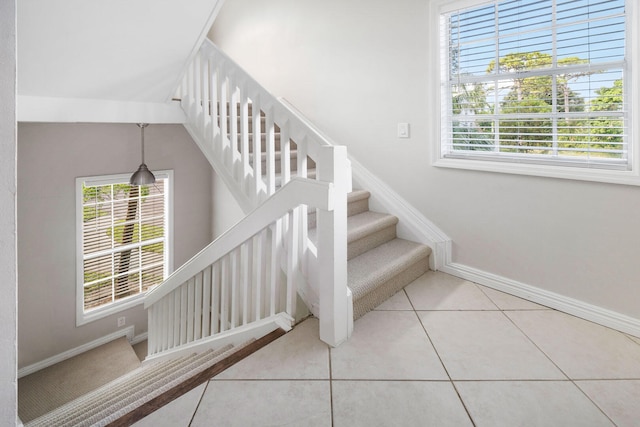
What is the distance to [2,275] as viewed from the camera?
0.95 m

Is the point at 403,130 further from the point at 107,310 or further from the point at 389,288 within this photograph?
the point at 107,310

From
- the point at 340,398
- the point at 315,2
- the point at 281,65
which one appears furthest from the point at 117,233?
the point at 340,398

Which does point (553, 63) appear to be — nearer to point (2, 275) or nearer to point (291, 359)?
→ point (291, 359)

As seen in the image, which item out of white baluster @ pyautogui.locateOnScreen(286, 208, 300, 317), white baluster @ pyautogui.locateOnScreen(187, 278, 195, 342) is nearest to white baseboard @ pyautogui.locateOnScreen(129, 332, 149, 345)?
white baluster @ pyautogui.locateOnScreen(187, 278, 195, 342)

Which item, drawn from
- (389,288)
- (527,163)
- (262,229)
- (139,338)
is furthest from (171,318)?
(527,163)

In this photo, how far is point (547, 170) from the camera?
7.06ft

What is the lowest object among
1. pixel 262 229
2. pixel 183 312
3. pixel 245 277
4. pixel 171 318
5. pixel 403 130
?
pixel 171 318

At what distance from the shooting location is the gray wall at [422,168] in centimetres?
200

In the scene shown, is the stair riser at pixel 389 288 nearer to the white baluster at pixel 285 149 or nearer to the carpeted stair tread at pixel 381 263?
the carpeted stair tread at pixel 381 263

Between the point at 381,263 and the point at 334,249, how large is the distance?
0.82 metres

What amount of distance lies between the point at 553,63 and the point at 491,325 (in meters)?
1.50

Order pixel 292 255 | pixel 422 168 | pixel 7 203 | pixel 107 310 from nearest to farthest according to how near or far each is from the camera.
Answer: pixel 7 203 < pixel 292 255 < pixel 422 168 < pixel 107 310

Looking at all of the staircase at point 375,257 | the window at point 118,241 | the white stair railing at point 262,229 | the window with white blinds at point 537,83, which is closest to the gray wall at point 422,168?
the window with white blinds at point 537,83

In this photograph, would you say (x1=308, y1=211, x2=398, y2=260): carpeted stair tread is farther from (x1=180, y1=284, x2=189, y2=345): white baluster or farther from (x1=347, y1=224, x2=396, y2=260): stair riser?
(x1=180, y1=284, x2=189, y2=345): white baluster
